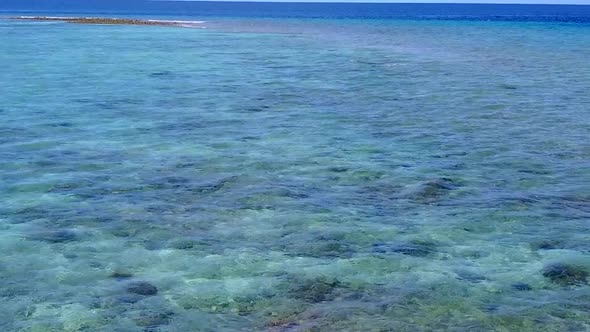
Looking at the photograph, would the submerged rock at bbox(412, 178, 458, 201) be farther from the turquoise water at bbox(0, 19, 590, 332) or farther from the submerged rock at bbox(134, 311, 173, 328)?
the submerged rock at bbox(134, 311, 173, 328)

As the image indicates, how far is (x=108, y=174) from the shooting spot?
40.7 feet

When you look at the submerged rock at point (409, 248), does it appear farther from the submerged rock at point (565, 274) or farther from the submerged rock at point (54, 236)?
the submerged rock at point (54, 236)

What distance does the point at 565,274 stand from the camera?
8.36 meters

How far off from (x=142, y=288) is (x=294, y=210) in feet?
10.7

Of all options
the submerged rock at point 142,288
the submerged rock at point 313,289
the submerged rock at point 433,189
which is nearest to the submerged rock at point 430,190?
the submerged rock at point 433,189

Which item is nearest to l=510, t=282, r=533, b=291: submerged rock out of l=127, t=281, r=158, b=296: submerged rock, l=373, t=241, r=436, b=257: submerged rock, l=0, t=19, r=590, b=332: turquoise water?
l=0, t=19, r=590, b=332: turquoise water

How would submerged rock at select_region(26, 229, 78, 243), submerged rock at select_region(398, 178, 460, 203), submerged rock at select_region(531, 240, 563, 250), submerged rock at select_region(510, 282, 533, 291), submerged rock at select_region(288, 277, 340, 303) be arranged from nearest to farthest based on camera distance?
submerged rock at select_region(288, 277, 340, 303) → submerged rock at select_region(510, 282, 533, 291) → submerged rock at select_region(531, 240, 563, 250) → submerged rock at select_region(26, 229, 78, 243) → submerged rock at select_region(398, 178, 460, 203)

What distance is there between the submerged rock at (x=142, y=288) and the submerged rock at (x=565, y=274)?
14.7ft

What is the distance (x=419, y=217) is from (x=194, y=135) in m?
6.93

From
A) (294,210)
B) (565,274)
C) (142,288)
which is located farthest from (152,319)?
(565,274)

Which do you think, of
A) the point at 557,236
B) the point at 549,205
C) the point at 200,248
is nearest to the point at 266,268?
the point at 200,248

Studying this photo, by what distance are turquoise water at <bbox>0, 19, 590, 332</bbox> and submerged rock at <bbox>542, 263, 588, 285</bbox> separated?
3 centimetres

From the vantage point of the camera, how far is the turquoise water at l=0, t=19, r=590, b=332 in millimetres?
7445

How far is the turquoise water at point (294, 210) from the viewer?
7.45 metres
